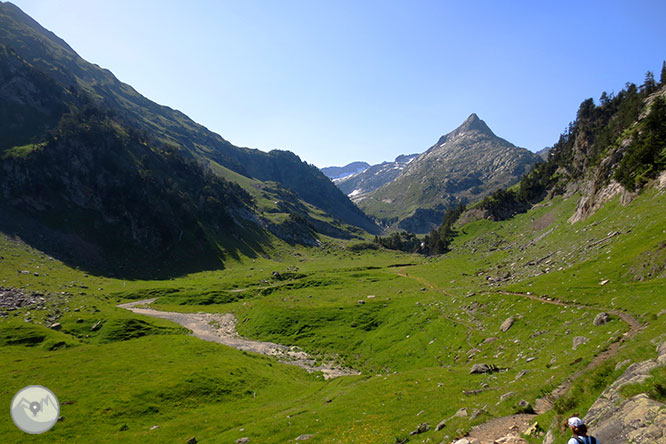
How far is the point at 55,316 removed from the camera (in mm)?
62844

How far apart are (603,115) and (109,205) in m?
243

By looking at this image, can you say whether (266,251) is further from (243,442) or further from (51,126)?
(243,442)

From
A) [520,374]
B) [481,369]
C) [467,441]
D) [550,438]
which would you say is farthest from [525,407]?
[481,369]

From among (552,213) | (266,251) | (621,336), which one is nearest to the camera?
(621,336)

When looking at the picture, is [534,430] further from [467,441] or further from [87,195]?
[87,195]

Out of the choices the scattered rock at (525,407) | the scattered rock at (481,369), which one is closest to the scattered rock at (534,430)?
the scattered rock at (525,407)

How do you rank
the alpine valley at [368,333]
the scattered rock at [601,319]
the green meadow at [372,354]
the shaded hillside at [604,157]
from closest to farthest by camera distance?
the alpine valley at [368,333] → the green meadow at [372,354] → the scattered rock at [601,319] → the shaded hillside at [604,157]

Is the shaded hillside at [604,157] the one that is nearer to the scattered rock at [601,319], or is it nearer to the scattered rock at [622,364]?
the scattered rock at [601,319]

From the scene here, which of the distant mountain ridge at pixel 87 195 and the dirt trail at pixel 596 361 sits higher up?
the distant mountain ridge at pixel 87 195

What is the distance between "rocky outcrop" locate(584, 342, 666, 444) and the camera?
27.9 ft

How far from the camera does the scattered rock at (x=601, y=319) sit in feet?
87.2

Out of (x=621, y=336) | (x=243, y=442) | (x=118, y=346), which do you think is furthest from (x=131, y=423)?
(x=621, y=336)

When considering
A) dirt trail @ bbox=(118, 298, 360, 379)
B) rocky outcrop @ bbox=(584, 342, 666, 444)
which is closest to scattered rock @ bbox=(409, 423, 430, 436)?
rocky outcrop @ bbox=(584, 342, 666, 444)

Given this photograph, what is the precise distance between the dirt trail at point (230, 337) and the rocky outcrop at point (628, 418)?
37028mm
